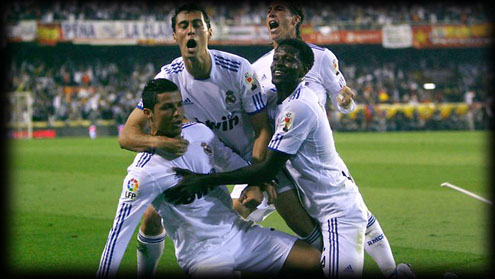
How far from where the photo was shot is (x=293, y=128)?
489 centimetres

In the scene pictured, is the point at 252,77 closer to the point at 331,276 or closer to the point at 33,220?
the point at 331,276

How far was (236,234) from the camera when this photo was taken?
184 inches

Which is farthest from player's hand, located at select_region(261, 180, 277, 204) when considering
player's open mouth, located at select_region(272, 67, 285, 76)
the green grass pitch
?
the green grass pitch

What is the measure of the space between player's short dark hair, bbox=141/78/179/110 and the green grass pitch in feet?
7.82

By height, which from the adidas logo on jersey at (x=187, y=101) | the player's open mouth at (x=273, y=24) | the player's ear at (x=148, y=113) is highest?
the player's open mouth at (x=273, y=24)

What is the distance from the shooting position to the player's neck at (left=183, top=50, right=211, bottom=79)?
5.37 metres

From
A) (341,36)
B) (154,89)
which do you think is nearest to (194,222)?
(154,89)

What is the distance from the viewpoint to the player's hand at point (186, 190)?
4.55 meters

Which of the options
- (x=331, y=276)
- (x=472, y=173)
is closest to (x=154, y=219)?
(x=331, y=276)

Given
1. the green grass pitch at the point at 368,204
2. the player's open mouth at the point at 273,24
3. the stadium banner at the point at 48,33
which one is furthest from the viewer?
the stadium banner at the point at 48,33

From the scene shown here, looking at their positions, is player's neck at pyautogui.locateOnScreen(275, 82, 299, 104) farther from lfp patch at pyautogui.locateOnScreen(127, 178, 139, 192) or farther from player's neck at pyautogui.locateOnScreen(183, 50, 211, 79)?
lfp patch at pyautogui.locateOnScreen(127, 178, 139, 192)

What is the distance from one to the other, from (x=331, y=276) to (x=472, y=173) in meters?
12.1

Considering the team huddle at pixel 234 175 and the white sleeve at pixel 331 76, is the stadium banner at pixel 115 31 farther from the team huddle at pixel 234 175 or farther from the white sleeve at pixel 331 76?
the team huddle at pixel 234 175

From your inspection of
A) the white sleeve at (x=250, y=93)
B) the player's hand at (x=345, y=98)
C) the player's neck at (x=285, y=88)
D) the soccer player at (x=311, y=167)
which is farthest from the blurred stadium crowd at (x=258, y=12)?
the soccer player at (x=311, y=167)
